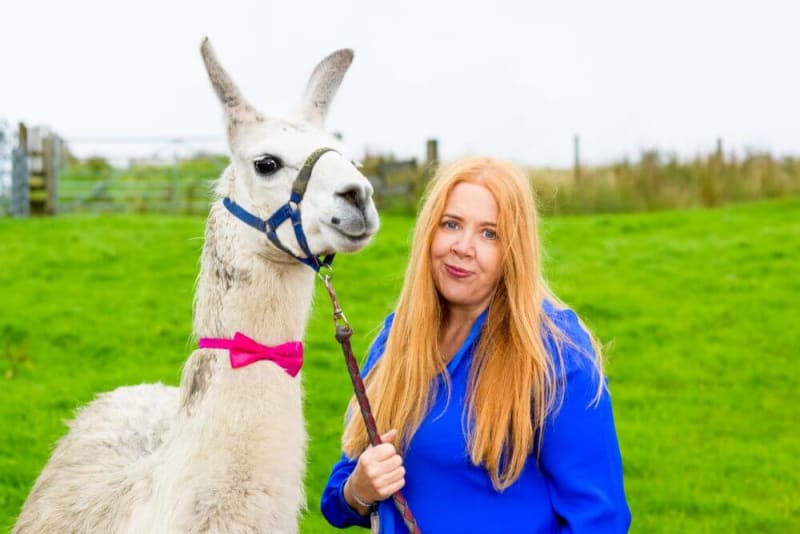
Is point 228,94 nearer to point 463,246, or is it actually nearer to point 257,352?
point 257,352

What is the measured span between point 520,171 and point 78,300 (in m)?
7.22

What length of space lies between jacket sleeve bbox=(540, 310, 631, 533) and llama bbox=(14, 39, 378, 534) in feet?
2.12

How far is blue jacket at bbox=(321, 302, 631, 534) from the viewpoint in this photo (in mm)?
2482

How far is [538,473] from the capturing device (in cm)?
259

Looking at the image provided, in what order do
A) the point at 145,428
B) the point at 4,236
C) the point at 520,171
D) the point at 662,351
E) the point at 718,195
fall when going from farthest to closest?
the point at 718,195, the point at 4,236, the point at 662,351, the point at 145,428, the point at 520,171

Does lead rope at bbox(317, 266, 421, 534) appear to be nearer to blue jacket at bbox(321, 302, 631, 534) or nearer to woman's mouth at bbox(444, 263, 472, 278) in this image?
blue jacket at bbox(321, 302, 631, 534)

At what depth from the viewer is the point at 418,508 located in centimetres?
266

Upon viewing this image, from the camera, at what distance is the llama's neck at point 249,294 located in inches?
110

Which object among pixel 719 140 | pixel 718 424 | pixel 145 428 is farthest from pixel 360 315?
pixel 719 140

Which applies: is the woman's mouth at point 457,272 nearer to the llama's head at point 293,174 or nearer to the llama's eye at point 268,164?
the llama's head at point 293,174

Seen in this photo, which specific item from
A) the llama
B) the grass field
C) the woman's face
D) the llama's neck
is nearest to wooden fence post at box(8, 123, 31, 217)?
the grass field

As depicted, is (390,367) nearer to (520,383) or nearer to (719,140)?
(520,383)

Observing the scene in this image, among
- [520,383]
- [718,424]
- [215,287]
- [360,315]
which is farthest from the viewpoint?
[360,315]

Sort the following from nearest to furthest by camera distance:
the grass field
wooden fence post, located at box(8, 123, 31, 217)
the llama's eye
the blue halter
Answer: the blue halter < the llama's eye < the grass field < wooden fence post, located at box(8, 123, 31, 217)
